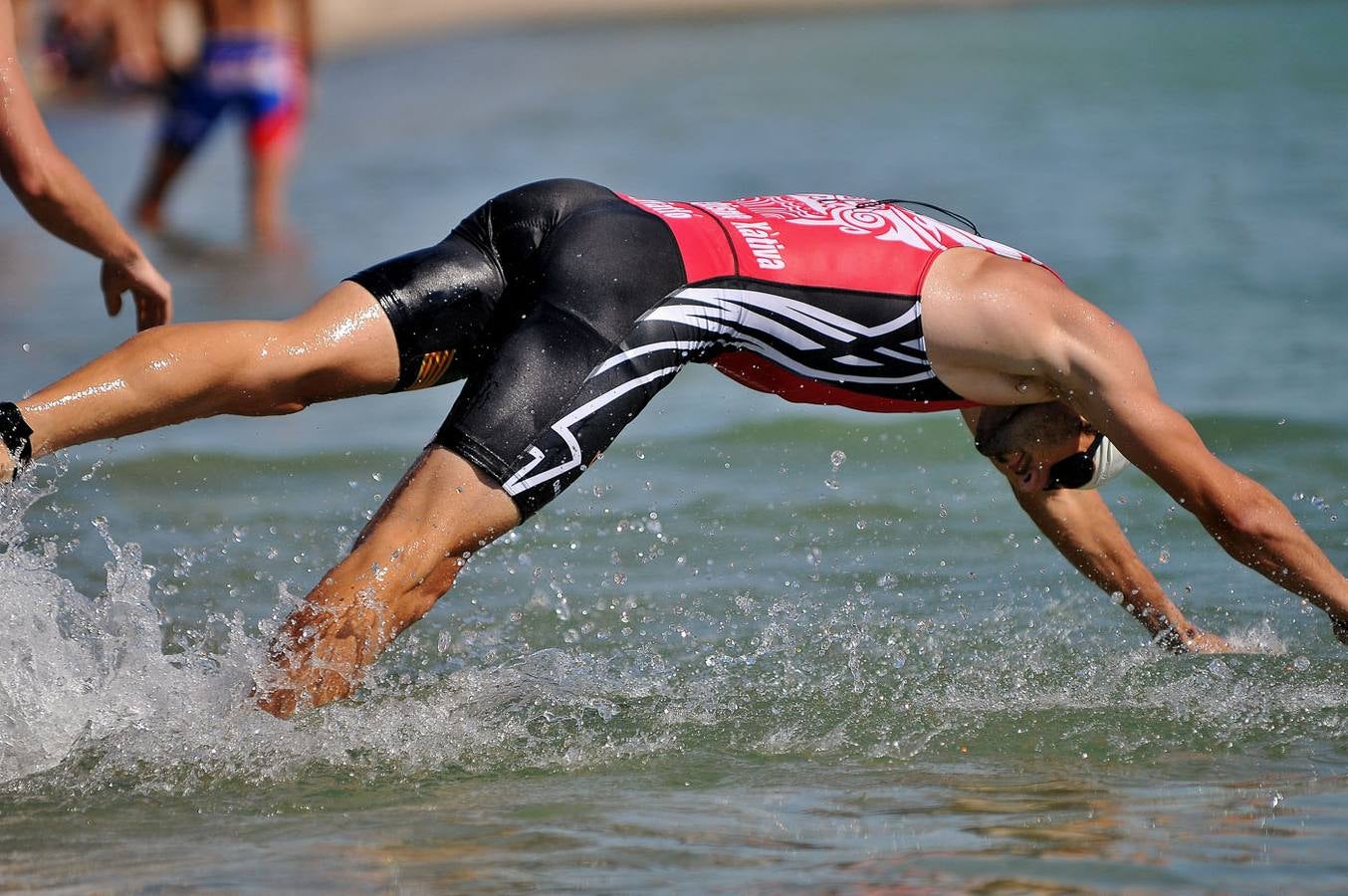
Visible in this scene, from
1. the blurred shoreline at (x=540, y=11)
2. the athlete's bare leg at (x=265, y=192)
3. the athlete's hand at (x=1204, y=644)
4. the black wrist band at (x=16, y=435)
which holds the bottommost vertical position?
the athlete's hand at (x=1204, y=644)

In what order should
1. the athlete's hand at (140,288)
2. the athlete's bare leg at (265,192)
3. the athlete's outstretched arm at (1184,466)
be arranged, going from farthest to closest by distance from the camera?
the athlete's bare leg at (265,192), the athlete's hand at (140,288), the athlete's outstretched arm at (1184,466)

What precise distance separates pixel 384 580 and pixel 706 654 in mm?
1264

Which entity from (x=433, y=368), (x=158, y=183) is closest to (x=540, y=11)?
(x=158, y=183)

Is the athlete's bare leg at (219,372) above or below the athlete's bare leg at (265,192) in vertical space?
below

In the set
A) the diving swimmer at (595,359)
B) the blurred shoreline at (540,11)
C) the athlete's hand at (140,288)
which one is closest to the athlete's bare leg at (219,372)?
the diving swimmer at (595,359)

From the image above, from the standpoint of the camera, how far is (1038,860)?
320cm

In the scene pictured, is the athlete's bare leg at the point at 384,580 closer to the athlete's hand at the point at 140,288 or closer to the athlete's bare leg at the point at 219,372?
the athlete's bare leg at the point at 219,372

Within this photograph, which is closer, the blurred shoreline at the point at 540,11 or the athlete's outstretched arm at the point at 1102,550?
the athlete's outstretched arm at the point at 1102,550

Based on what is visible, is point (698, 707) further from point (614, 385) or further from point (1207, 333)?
point (1207, 333)

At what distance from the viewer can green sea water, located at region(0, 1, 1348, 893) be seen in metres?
3.35

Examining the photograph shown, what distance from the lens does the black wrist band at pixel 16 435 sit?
146 inches

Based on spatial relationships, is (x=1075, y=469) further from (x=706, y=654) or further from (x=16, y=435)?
(x=16, y=435)

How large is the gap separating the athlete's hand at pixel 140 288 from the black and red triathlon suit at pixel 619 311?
0.86 meters

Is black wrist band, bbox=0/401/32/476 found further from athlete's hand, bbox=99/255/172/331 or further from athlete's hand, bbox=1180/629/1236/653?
athlete's hand, bbox=1180/629/1236/653
